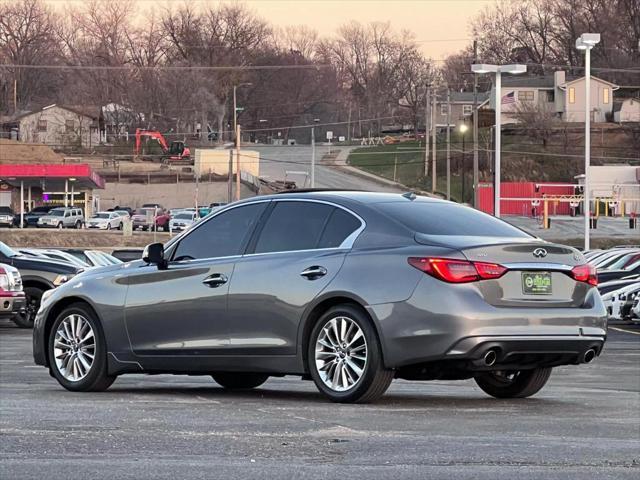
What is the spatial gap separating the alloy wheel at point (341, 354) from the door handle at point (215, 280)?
1.11 meters

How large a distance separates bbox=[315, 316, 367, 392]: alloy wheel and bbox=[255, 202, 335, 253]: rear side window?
788 millimetres

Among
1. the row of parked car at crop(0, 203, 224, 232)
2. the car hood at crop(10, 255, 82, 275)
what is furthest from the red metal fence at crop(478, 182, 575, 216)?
the car hood at crop(10, 255, 82, 275)

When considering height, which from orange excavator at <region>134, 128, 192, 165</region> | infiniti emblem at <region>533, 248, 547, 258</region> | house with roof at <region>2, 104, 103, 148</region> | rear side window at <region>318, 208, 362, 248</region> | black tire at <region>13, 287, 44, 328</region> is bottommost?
black tire at <region>13, 287, 44, 328</region>

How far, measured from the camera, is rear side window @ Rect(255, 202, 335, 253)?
10.3 m

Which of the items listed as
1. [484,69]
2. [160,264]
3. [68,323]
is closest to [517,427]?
[160,264]

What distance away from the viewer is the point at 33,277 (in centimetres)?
2519

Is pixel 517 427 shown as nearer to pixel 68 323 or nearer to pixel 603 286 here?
pixel 68 323

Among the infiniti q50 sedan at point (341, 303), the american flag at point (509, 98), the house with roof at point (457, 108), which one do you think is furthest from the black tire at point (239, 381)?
the house with roof at point (457, 108)

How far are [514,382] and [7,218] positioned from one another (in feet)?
226

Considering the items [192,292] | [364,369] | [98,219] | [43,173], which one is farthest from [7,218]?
[364,369]

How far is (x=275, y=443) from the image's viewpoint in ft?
25.0

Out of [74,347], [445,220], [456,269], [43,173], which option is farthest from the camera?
[43,173]

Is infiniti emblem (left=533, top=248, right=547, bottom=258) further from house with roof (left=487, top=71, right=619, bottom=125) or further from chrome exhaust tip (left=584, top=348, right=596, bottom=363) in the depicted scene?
house with roof (left=487, top=71, right=619, bottom=125)

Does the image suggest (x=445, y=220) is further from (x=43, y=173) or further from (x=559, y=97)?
(x=559, y=97)
